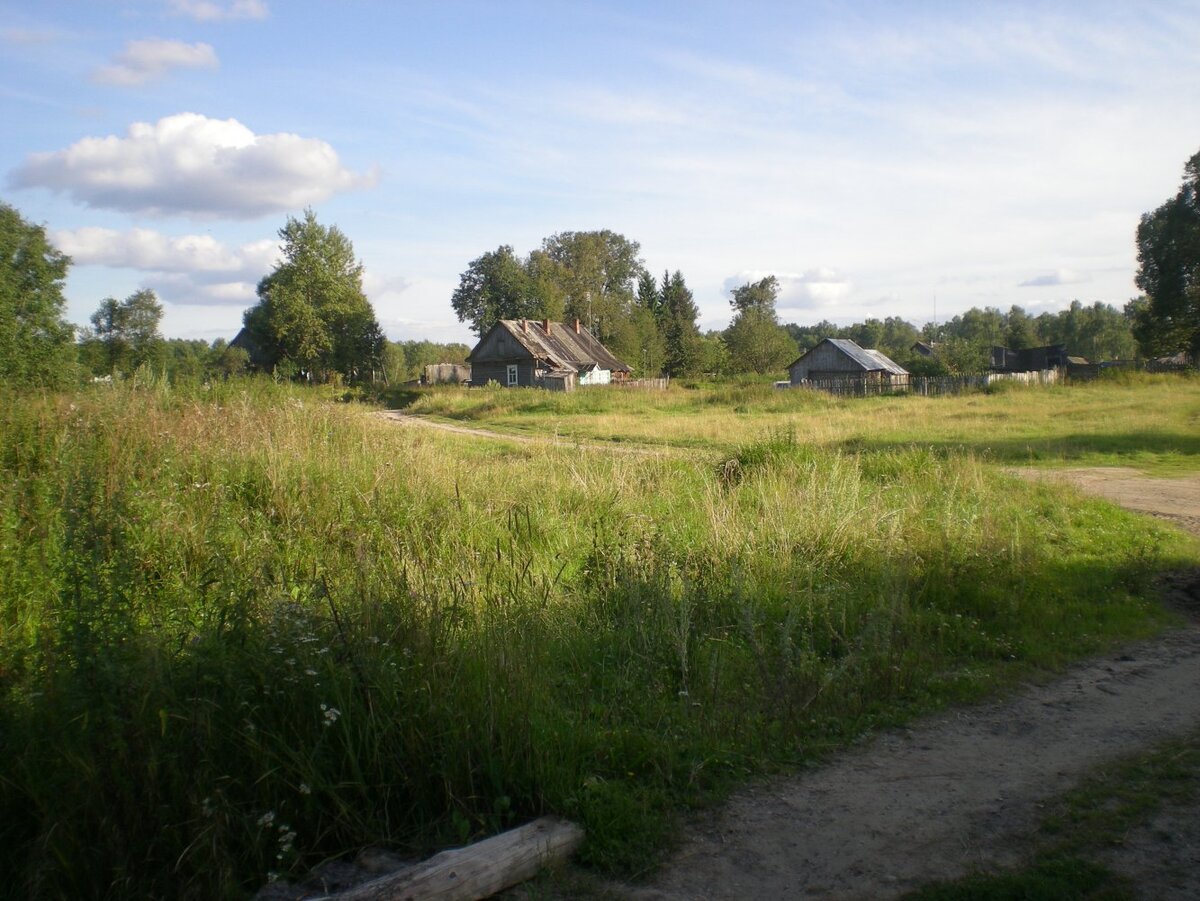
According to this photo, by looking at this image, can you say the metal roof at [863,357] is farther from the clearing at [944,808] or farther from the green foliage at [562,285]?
the clearing at [944,808]

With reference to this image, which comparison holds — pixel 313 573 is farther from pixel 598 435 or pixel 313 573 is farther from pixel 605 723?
pixel 598 435

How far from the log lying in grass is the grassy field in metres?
0.17

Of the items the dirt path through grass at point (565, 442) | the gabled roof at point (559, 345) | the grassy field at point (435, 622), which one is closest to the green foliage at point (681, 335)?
the gabled roof at point (559, 345)

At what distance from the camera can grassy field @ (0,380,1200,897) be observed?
3773 mm

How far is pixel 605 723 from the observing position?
4945 mm

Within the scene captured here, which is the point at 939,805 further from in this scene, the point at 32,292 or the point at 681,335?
the point at 681,335

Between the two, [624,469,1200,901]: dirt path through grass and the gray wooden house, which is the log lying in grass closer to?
[624,469,1200,901]: dirt path through grass

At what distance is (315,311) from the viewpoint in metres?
60.7

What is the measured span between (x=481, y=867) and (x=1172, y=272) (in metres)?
63.1

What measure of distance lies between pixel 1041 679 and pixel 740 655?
7.44 ft

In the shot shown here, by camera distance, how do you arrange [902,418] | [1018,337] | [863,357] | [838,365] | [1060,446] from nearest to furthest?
1. [1060,446]
2. [902,418]
3. [838,365]
4. [863,357]
5. [1018,337]

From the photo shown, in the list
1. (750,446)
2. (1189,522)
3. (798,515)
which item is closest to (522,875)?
(798,515)

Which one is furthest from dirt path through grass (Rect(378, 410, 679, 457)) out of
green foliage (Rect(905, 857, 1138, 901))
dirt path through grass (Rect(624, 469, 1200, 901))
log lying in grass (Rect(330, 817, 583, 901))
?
green foliage (Rect(905, 857, 1138, 901))

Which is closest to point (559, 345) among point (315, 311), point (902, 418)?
point (315, 311)
